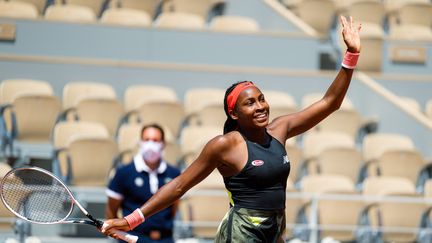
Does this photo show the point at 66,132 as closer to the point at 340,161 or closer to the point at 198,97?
the point at 198,97

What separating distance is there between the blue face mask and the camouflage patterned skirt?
2216mm

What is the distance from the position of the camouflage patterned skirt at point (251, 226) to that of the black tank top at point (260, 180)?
0.13 feet

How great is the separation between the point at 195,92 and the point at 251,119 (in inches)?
237

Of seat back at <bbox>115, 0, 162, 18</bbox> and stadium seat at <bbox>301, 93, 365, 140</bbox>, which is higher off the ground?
seat back at <bbox>115, 0, 162, 18</bbox>

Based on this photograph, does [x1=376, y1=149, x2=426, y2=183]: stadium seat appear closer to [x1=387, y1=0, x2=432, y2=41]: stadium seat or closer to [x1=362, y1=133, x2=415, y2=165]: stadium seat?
[x1=362, y1=133, x2=415, y2=165]: stadium seat

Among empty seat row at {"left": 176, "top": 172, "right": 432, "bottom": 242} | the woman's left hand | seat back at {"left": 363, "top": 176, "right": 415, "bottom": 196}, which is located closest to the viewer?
the woman's left hand

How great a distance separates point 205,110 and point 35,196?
5150 mm

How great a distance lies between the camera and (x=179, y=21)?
1244cm

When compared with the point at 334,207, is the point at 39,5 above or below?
above

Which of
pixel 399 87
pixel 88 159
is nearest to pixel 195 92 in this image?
pixel 88 159

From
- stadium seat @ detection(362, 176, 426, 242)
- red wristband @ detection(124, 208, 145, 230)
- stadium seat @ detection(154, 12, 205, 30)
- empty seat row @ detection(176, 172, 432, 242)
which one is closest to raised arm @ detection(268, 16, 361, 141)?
red wristband @ detection(124, 208, 145, 230)

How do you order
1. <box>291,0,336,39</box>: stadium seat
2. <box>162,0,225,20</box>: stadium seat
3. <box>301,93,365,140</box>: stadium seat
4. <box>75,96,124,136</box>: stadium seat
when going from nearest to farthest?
<box>75,96,124,136</box>: stadium seat < <box>301,93,365,140</box>: stadium seat < <box>162,0,225,20</box>: stadium seat < <box>291,0,336,39</box>: stadium seat

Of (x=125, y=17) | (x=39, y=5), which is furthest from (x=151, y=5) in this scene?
(x=39, y=5)

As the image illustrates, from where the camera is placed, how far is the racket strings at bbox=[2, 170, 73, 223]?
5637 mm
